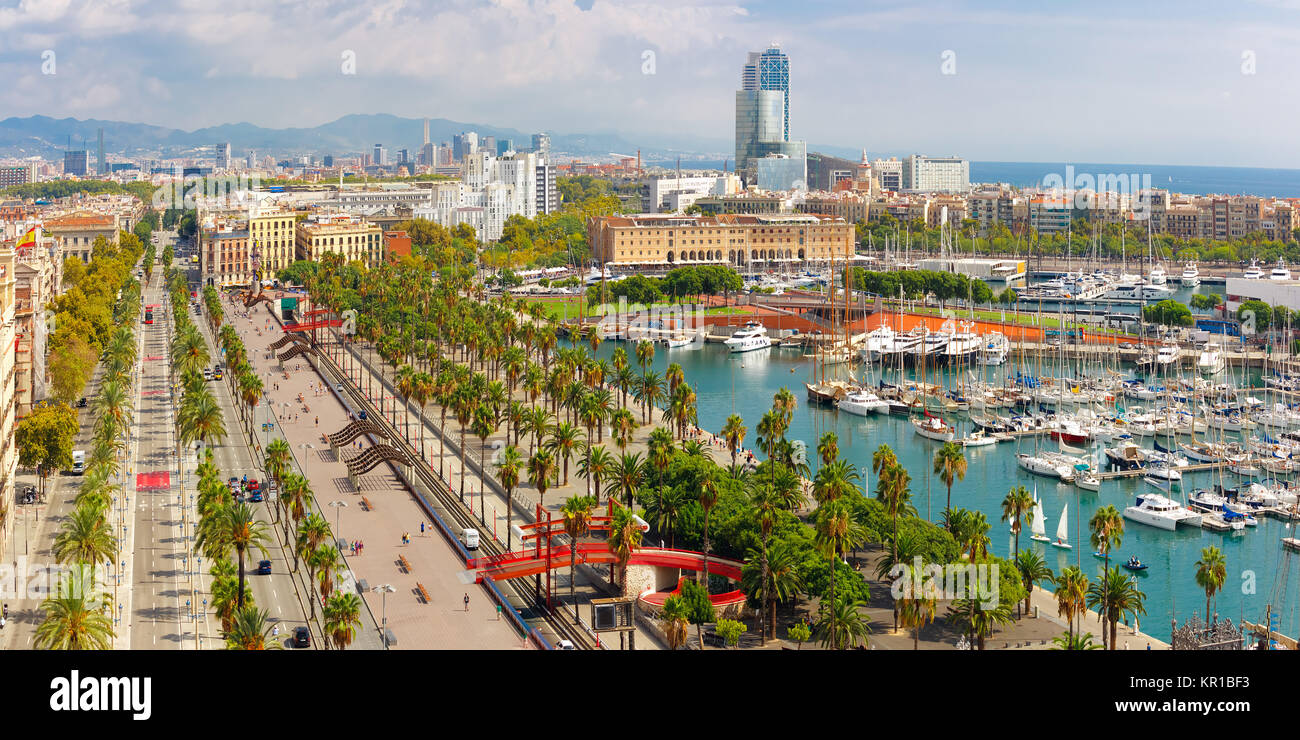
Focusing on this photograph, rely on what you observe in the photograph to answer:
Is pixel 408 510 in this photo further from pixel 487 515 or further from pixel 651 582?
pixel 651 582

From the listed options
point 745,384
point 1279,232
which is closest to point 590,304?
point 745,384

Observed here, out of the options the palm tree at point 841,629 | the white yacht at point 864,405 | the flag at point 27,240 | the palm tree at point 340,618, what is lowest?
the palm tree at point 841,629

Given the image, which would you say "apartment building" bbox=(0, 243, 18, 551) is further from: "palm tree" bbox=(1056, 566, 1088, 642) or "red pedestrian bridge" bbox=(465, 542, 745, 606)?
"palm tree" bbox=(1056, 566, 1088, 642)

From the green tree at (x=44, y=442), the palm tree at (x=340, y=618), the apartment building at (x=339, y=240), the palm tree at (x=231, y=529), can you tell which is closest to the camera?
the palm tree at (x=340, y=618)

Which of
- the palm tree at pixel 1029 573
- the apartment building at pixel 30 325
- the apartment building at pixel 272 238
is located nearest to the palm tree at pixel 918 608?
the palm tree at pixel 1029 573

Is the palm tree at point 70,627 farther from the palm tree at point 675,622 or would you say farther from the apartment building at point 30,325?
the apartment building at point 30,325

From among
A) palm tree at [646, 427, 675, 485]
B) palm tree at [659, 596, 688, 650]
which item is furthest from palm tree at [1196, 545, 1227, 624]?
palm tree at [646, 427, 675, 485]
